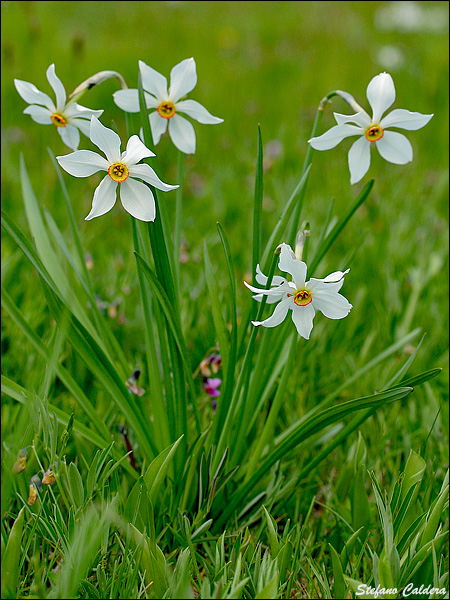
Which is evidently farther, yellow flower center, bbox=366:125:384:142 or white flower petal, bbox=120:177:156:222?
yellow flower center, bbox=366:125:384:142

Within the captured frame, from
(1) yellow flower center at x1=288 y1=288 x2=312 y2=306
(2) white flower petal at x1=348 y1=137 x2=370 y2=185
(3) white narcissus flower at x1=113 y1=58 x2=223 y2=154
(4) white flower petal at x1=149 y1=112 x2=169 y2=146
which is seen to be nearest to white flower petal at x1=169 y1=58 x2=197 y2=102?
(3) white narcissus flower at x1=113 y1=58 x2=223 y2=154

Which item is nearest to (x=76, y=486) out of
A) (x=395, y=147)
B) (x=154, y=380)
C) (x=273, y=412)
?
(x=154, y=380)

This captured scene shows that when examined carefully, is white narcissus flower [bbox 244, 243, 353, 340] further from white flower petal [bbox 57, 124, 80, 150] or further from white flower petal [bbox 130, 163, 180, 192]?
white flower petal [bbox 57, 124, 80, 150]

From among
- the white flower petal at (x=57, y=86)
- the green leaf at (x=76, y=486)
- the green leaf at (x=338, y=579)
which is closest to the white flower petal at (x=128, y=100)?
the white flower petal at (x=57, y=86)

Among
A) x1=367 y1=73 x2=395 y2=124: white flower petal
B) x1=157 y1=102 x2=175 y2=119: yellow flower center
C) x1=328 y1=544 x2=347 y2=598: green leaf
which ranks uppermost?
x1=367 y1=73 x2=395 y2=124: white flower petal

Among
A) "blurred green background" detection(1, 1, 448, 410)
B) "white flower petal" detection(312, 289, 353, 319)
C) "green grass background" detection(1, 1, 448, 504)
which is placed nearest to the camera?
"white flower petal" detection(312, 289, 353, 319)

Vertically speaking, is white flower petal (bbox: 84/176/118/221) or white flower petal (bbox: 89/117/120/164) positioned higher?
white flower petal (bbox: 89/117/120/164)

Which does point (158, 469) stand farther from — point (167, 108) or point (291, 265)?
point (167, 108)
